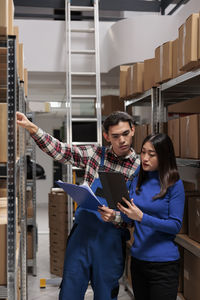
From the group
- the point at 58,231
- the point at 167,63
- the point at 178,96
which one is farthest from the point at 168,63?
the point at 58,231

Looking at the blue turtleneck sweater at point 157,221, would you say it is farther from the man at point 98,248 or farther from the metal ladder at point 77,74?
the metal ladder at point 77,74

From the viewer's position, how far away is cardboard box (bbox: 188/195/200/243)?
2611mm

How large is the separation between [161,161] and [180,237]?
857 millimetres

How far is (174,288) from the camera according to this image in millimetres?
2170

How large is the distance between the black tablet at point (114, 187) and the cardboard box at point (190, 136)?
703 mm

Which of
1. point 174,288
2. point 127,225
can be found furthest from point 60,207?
point 174,288

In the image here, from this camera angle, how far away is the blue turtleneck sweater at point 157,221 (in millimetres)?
2111

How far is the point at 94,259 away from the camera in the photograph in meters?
2.38

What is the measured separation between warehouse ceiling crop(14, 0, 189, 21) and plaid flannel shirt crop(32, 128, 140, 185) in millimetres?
3393

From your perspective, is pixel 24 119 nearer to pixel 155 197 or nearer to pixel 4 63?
pixel 4 63

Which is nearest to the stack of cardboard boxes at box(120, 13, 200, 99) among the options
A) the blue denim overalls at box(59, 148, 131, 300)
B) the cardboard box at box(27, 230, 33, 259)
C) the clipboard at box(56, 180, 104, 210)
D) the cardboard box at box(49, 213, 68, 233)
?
the clipboard at box(56, 180, 104, 210)

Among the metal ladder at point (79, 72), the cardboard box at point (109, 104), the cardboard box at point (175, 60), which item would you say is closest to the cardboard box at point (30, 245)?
the metal ladder at point (79, 72)

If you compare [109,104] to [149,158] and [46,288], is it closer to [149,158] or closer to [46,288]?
[46,288]

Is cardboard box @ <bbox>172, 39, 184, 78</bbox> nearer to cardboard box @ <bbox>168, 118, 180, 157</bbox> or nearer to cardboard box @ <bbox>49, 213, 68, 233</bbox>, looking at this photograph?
cardboard box @ <bbox>168, 118, 180, 157</bbox>
